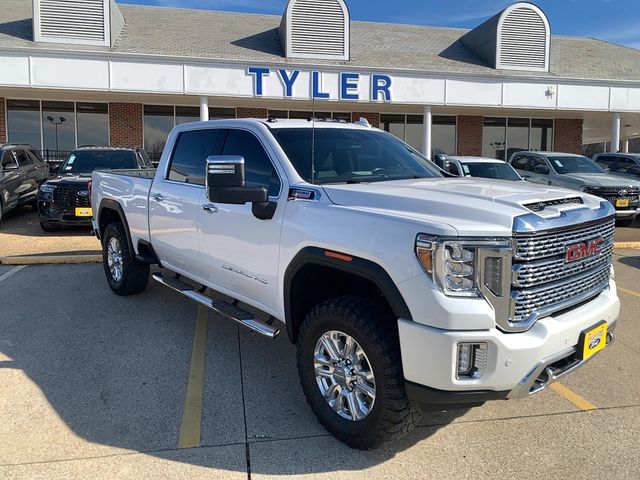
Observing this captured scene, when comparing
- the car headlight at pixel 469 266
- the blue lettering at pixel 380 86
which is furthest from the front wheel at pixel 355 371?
the blue lettering at pixel 380 86

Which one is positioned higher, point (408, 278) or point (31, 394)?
point (408, 278)

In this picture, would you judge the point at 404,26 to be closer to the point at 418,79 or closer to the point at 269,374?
the point at 418,79

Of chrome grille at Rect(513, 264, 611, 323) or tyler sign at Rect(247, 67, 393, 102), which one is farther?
tyler sign at Rect(247, 67, 393, 102)

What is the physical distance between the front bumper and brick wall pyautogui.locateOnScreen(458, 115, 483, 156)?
19806 mm

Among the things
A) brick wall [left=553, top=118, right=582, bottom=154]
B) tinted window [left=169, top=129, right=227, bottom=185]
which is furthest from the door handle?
brick wall [left=553, top=118, right=582, bottom=154]

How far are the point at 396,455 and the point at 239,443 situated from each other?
90 centimetres

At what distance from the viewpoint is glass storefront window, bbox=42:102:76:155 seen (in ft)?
60.6

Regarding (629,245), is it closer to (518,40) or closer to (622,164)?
(622,164)

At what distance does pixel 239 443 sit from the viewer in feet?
10.6

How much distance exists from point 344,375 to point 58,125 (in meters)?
18.4

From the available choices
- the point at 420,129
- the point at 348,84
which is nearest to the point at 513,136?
the point at 420,129

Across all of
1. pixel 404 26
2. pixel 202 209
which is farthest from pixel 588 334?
pixel 404 26

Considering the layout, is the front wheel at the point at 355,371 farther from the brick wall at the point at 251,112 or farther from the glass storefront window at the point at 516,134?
the glass storefront window at the point at 516,134

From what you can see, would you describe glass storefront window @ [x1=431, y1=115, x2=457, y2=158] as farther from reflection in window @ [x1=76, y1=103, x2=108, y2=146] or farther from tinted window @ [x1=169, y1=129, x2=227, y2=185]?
tinted window @ [x1=169, y1=129, x2=227, y2=185]
